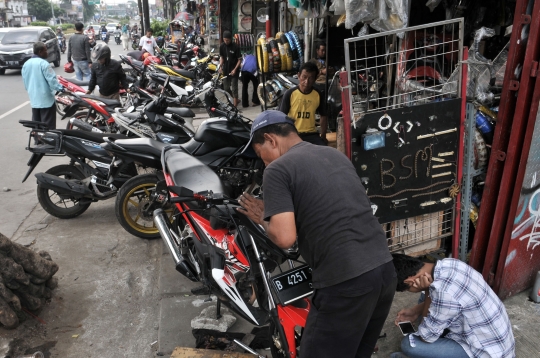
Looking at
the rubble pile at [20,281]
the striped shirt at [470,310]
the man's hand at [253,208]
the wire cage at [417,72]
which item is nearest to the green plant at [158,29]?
the wire cage at [417,72]

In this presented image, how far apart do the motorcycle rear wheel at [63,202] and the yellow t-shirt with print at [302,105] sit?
7.88ft

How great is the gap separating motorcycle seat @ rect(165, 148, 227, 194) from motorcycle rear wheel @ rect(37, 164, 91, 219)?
1.84 meters

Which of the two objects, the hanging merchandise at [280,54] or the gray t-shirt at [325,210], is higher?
the hanging merchandise at [280,54]

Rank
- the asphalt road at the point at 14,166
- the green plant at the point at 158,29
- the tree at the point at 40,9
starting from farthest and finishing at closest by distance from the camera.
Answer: the tree at the point at 40,9, the green plant at the point at 158,29, the asphalt road at the point at 14,166

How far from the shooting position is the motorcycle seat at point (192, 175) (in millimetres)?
3391

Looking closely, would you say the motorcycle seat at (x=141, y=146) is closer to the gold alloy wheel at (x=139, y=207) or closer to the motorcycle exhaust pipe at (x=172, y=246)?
the gold alloy wheel at (x=139, y=207)

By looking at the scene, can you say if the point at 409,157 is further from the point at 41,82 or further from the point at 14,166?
the point at 14,166

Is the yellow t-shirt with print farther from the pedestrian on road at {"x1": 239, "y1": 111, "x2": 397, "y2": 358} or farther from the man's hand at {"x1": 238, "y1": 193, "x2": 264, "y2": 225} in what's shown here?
the pedestrian on road at {"x1": 239, "y1": 111, "x2": 397, "y2": 358}

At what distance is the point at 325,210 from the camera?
6.86 feet

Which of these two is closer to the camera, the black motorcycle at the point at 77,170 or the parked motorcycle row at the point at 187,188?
the parked motorcycle row at the point at 187,188

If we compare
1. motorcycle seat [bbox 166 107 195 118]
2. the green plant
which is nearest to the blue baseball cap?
motorcycle seat [bbox 166 107 195 118]

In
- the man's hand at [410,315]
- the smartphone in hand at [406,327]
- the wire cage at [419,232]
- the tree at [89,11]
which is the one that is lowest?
the smartphone in hand at [406,327]

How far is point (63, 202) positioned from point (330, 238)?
3.96 meters

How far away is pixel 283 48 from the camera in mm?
7301
